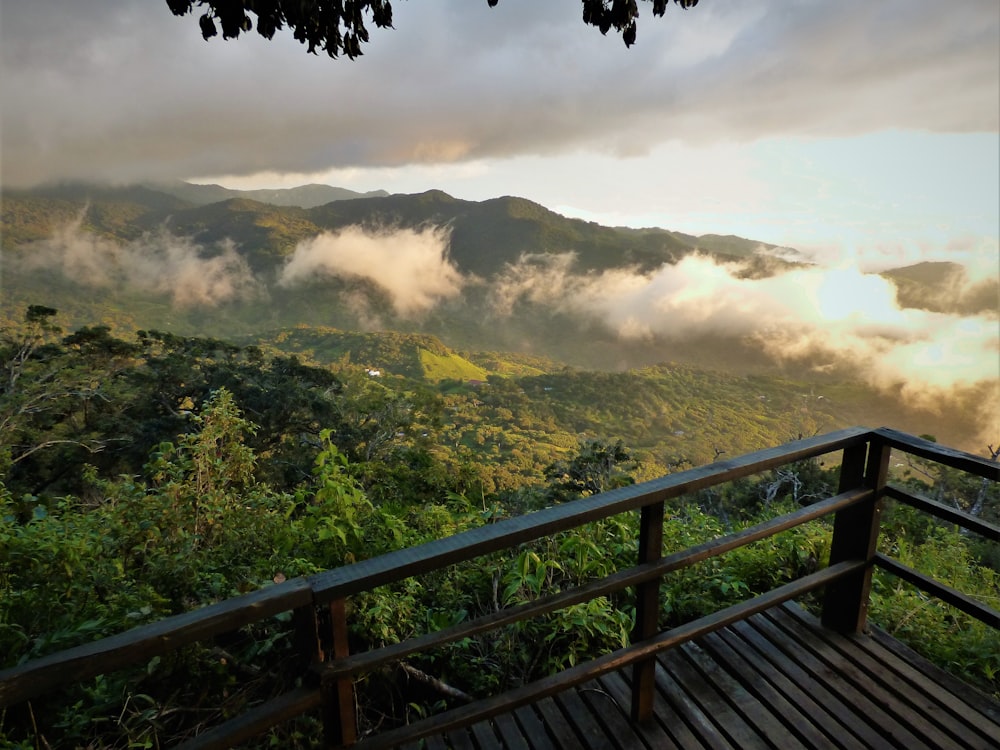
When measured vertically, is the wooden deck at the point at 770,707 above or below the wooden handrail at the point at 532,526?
below

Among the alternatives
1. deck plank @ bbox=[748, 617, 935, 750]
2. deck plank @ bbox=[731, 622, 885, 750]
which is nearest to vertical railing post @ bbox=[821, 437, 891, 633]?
deck plank @ bbox=[748, 617, 935, 750]

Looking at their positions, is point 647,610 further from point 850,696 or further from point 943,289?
point 943,289

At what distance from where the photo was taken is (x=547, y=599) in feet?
5.28

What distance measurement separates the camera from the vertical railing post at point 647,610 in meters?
1.74

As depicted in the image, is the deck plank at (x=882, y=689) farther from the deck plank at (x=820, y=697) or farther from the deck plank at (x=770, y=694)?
the deck plank at (x=770, y=694)

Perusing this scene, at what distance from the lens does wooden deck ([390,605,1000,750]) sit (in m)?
1.80

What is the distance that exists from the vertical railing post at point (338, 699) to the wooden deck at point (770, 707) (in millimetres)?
434

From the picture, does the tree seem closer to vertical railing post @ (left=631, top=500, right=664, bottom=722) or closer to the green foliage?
vertical railing post @ (left=631, top=500, right=664, bottom=722)

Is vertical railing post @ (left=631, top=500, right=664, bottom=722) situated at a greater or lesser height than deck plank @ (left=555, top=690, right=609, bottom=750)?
greater

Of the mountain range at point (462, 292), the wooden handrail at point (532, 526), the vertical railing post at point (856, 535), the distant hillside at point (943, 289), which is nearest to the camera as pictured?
the wooden handrail at point (532, 526)

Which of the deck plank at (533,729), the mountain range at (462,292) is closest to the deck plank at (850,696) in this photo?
the deck plank at (533,729)

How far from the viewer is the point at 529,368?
120 m

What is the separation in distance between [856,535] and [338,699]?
1.97 meters

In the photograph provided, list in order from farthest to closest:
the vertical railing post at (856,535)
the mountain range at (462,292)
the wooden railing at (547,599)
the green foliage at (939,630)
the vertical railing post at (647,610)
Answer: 1. the mountain range at (462,292)
2. the green foliage at (939,630)
3. the vertical railing post at (856,535)
4. the vertical railing post at (647,610)
5. the wooden railing at (547,599)
